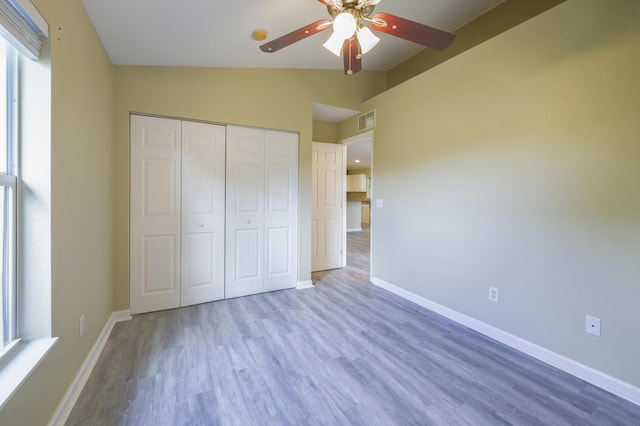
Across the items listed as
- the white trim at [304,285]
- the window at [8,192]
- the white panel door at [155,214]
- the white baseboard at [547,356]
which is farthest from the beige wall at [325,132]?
the window at [8,192]

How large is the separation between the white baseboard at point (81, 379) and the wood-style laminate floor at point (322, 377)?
38 mm

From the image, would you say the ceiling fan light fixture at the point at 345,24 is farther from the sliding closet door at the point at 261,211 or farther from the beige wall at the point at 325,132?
the beige wall at the point at 325,132

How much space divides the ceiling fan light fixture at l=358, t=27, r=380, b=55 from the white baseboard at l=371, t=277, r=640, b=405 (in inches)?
99.7

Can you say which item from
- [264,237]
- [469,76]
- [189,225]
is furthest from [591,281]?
[189,225]

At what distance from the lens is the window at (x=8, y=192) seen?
1182mm

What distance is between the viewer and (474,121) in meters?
2.45

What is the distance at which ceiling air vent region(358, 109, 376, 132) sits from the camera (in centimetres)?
366

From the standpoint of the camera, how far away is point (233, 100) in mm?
2994

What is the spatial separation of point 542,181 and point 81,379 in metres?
3.49

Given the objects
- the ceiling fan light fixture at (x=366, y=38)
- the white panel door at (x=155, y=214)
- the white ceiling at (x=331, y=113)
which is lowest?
the white panel door at (x=155, y=214)

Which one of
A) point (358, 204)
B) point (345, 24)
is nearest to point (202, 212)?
point (345, 24)

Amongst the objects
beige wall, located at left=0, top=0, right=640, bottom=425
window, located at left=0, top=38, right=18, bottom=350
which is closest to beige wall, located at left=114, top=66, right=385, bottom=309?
beige wall, located at left=0, top=0, right=640, bottom=425

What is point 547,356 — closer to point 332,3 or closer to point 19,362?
point 332,3

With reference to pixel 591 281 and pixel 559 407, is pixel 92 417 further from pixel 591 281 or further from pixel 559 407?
pixel 591 281
